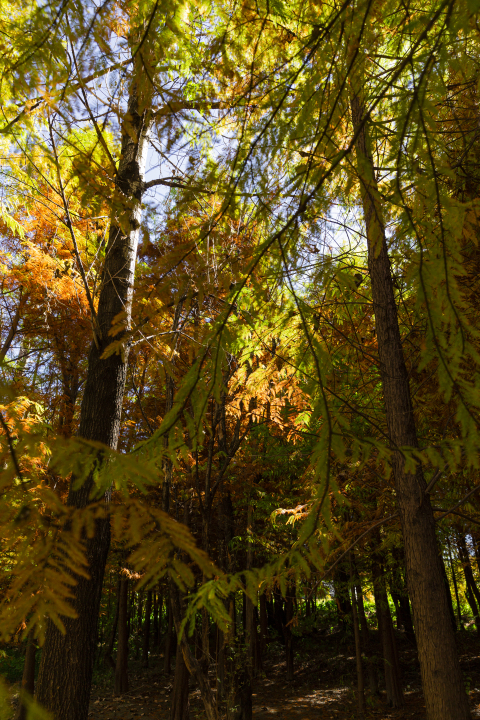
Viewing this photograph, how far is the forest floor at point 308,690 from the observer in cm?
997

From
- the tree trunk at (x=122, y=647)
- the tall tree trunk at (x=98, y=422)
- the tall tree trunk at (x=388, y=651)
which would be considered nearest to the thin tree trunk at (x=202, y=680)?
the tall tree trunk at (x=98, y=422)

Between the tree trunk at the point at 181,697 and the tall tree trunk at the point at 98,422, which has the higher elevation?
the tall tree trunk at the point at 98,422

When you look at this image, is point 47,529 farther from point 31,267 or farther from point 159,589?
point 159,589

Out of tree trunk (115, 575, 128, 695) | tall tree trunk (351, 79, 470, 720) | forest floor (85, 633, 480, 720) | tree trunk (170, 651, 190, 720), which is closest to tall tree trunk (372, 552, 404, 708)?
forest floor (85, 633, 480, 720)

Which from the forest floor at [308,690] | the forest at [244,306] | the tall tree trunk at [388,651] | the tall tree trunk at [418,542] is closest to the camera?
the forest at [244,306]

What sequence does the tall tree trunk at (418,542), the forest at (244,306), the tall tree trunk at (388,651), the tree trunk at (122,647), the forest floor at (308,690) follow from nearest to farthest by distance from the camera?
the forest at (244,306) → the tall tree trunk at (418,542) → the tall tree trunk at (388,651) → the forest floor at (308,690) → the tree trunk at (122,647)

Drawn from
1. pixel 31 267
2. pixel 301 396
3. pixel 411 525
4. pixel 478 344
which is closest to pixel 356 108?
pixel 478 344

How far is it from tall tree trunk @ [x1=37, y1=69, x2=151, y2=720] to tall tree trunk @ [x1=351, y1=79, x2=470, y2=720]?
2.15m

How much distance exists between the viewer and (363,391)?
509cm

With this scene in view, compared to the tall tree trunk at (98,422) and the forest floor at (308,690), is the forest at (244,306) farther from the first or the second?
the forest floor at (308,690)

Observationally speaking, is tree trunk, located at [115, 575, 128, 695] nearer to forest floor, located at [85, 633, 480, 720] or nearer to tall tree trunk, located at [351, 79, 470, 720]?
Answer: forest floor, located at [85, 633, 480, 720]

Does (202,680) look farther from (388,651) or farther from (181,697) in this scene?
(388,651)

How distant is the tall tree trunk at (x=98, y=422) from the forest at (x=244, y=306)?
2cm

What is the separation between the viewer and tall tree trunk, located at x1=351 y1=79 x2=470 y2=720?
3.05 m
